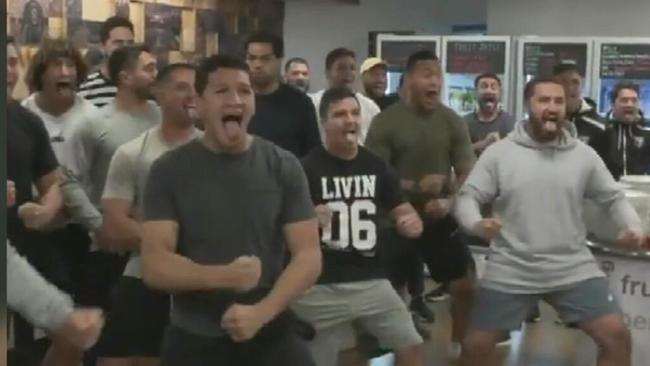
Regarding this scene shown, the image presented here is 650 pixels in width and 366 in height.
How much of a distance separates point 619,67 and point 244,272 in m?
7.75

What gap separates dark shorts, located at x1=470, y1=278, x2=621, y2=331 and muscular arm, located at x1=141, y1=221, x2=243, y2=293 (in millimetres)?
1785

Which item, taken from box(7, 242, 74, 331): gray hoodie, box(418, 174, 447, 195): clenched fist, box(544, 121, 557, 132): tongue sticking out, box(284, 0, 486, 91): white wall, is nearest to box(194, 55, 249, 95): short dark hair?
box(7, 242, 74, 331): gray hoodie

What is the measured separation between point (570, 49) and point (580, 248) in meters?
6.01

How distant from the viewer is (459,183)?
5.22 metres

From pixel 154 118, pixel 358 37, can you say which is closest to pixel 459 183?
pixel 154 118

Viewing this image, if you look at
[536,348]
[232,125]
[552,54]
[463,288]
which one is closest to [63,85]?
[232,125]

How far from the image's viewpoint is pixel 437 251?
5289 millimetres

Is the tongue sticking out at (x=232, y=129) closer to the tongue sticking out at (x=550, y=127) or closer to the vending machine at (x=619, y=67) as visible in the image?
the tongue sticking out at (x=550, y=127)

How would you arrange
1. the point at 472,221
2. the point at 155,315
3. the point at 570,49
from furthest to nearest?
1. the point at 570,49
2. the point at 472,221
3. the point at 155,315

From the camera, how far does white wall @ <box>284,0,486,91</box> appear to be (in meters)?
12.0

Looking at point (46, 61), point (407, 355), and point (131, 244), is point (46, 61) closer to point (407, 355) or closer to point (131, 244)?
point (131, 244)

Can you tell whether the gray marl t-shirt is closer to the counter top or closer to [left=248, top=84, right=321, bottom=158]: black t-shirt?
[left=248, top=84, right=321, bottom=158]: black t-shirt

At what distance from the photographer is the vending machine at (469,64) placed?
1038cm

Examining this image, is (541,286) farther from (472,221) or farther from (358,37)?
(358,37)
